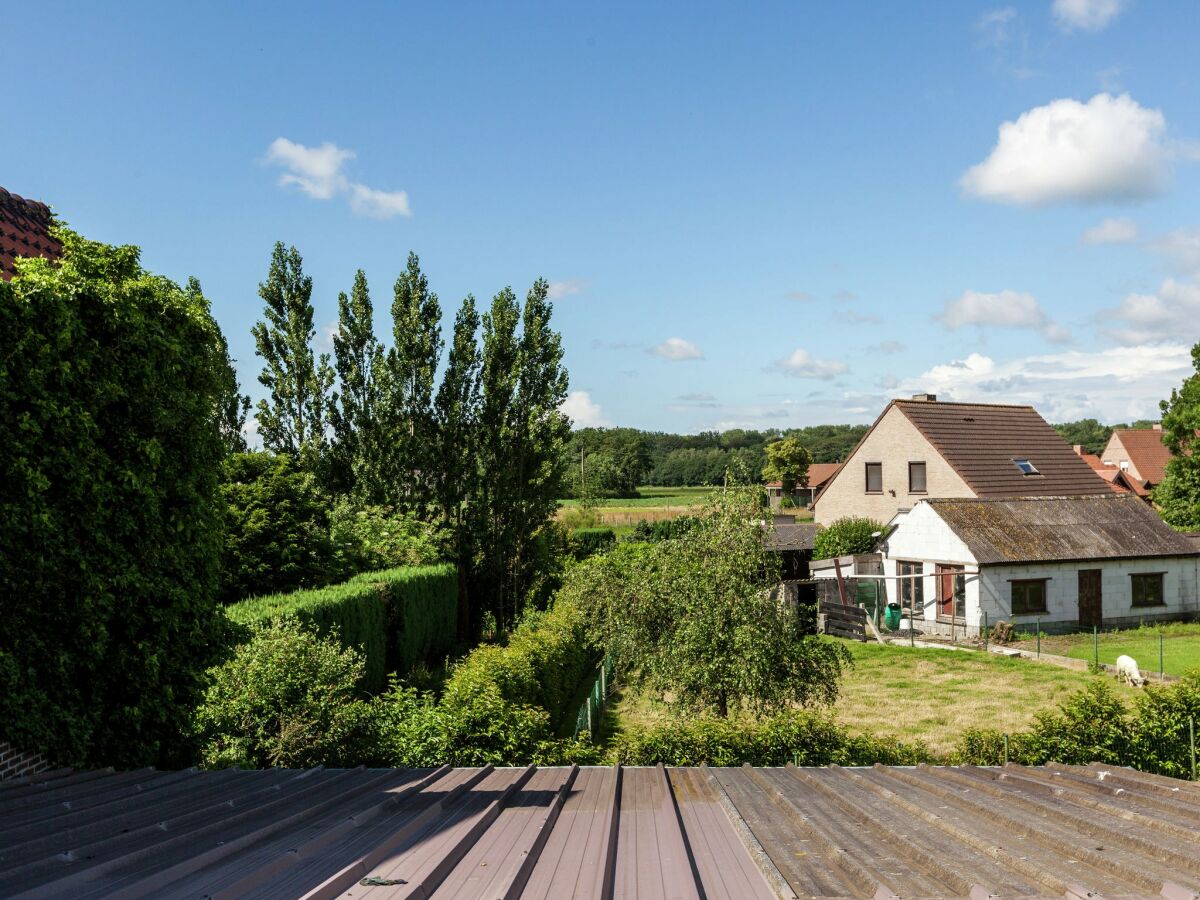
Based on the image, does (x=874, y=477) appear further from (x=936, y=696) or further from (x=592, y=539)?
(x=936, y=696)

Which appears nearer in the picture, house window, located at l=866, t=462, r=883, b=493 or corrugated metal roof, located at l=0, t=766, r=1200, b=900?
corrugated metal roof, located at l=0, t=766, r=1200, b=900

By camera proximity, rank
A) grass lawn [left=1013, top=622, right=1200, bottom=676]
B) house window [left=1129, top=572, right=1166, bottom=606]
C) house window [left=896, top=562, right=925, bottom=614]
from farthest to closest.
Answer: house window [left=896, top=562, right=925, bottom=614], house window [left=1129, top=572, right=1166, bottom=606], grass lawn [left=1013, top=622, right=1200, bottom=676]

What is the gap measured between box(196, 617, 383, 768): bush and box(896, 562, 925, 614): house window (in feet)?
76.4

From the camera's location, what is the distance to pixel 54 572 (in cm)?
997

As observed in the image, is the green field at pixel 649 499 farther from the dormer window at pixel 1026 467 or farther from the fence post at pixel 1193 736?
the fence post at pixel 1193 736

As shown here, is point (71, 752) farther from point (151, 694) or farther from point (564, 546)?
point (564, 546)

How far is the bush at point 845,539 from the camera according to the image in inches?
1470

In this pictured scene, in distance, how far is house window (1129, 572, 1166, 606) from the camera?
100 ft

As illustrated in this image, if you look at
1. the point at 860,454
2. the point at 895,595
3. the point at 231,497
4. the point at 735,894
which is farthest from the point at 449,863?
the point at 860,454

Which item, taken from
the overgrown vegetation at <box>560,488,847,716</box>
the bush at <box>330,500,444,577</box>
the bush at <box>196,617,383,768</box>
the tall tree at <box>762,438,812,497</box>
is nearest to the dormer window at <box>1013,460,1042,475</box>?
the bush at <box>330,500,444,577</box>

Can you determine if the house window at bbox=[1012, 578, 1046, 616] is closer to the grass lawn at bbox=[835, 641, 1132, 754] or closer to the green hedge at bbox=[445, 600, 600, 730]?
the grass lawn at bbox=[835, 641, 1132, 754]

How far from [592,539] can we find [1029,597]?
1043 inches

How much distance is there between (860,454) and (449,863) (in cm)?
3880

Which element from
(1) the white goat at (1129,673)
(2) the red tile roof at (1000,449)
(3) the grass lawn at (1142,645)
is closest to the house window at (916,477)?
(2) the red tile roof at (1000,449)
